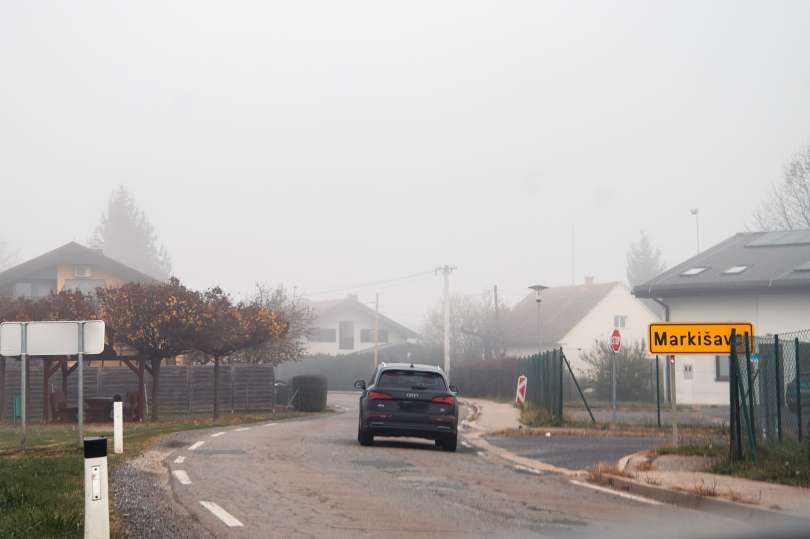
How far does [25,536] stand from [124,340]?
25.0 metres

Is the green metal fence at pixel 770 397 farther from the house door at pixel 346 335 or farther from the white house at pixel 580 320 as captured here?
the house door at pixel 346 335

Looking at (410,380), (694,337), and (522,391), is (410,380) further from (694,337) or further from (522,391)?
(522,391)

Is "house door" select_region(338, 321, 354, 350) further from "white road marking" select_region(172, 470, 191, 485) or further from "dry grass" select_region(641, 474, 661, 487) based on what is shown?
"dry grass" select_region(641, 474, 661, 487)

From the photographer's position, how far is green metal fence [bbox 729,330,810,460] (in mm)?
14766

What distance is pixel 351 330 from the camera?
92.0 meters

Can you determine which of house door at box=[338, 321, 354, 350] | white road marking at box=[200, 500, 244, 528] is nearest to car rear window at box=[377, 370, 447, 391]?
white road marking at box=[200, 500, 244, 528]

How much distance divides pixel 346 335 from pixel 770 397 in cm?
7609

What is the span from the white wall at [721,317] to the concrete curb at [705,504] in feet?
83.9

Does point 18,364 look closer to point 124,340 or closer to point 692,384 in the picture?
point 124,340

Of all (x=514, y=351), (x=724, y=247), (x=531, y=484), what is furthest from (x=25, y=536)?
(x=514, y=351)

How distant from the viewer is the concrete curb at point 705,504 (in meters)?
10.00

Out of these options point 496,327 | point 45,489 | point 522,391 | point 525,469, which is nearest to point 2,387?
point 522,391

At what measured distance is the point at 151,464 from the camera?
1567cm

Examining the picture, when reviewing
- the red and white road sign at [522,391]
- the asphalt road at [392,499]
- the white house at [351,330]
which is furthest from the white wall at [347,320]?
the asphalt road at [392,499]
